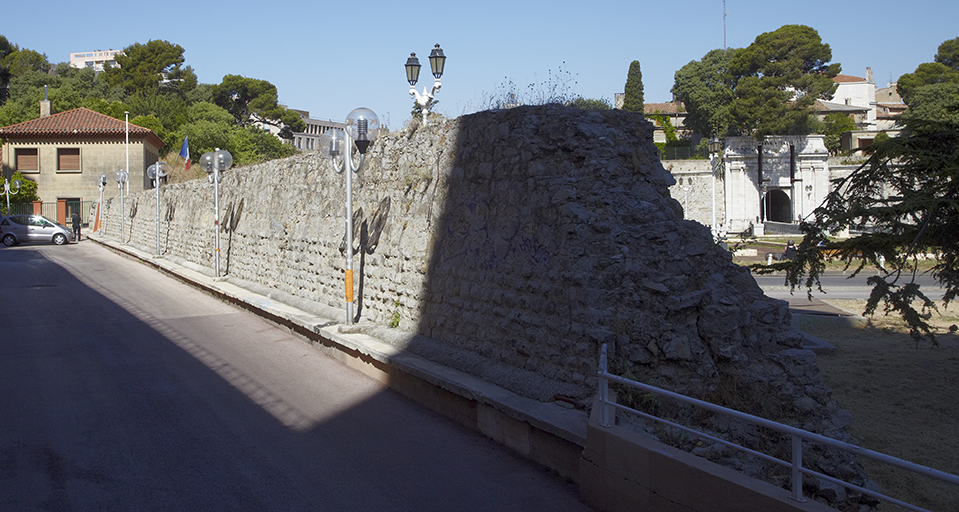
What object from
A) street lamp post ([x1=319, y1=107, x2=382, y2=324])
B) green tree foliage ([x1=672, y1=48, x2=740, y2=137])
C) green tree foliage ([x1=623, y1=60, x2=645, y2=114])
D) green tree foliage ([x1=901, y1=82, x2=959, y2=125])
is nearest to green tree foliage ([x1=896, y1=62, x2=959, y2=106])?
green tree foliage ([x1=901, y1=82, x2=959, y2=125])

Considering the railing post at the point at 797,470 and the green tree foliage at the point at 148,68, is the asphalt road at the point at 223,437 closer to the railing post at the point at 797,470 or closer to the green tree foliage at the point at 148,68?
the railing post at the point at 797,470

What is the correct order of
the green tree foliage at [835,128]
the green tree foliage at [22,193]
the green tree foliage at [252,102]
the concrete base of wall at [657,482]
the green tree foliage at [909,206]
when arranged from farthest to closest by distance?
the green tree foliage at [252,102]
the green tree foliage at [835,128]
the green tree foliage at [22,193]
the green tree foliage at [909,206]
the concrete base of wall at [657,482]

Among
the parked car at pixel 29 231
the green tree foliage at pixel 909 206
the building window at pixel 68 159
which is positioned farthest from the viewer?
the building window at pixel 68 159

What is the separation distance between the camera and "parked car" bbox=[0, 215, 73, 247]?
3353 cm

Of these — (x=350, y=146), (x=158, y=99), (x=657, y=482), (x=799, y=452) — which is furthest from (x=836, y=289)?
(x=158, y=99)

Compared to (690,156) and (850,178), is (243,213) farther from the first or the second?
(690,156)

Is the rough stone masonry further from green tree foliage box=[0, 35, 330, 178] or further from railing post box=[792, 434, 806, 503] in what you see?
green tree foliage box=[0, 35, 330, 178]

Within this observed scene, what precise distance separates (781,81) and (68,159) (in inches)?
2337

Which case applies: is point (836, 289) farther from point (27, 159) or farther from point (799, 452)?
point (27, 159)

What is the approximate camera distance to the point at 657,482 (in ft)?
14.2

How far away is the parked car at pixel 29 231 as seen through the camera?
33.5m

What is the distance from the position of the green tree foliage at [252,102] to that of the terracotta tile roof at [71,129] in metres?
32.9

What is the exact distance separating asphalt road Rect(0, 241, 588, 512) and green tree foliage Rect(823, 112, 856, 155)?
2581 inches

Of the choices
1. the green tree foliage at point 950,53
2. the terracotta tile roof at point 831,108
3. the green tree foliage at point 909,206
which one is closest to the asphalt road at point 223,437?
the green tree foliage at point 909,206
